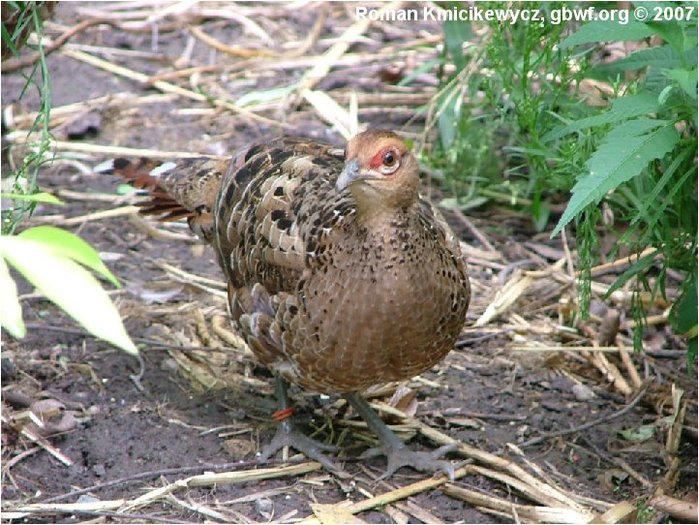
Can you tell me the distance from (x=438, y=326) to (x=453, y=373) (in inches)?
35.8

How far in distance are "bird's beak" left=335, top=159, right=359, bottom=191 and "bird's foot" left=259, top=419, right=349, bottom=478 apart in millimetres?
1104

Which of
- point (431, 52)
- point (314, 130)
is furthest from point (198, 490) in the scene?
point (431, 52)

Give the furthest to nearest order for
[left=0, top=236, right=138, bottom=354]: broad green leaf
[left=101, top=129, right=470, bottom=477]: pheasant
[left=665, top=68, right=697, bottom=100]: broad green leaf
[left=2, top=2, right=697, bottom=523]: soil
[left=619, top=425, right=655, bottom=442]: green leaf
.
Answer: [left=619, top=425, right=655, bottom=442]: green leaf
[left=2, top=2, right=697, bottom=523]: soil
[left=101, top=129, right=470, bottom=477]: pheasant
[left=665, top=68, right=697, bottom=100]: broad green leaf
[left=0, top=236, right=138, bottom=354]: broad green leaf

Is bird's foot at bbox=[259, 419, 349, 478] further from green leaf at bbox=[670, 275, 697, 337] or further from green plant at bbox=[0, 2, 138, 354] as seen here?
green plant at bbox=[0, 2, 138, 354]

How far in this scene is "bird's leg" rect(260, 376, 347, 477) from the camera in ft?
13.0

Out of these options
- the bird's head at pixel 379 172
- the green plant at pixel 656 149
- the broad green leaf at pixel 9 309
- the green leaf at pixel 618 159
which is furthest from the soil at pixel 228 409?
the broad green leaf at pixel 9 309

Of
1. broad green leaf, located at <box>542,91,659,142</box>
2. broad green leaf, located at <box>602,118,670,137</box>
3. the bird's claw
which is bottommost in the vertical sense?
the bird's claw

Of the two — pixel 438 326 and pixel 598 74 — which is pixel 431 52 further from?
pixel 438 326

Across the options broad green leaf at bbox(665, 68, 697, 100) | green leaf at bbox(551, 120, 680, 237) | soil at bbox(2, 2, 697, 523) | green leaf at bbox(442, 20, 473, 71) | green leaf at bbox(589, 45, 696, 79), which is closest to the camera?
broad green leaf at bbox(665, 68, 697, 100)

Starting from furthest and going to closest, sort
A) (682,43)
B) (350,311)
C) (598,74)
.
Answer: (598,74) → (350,311) → (682,43)

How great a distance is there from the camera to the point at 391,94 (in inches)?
247

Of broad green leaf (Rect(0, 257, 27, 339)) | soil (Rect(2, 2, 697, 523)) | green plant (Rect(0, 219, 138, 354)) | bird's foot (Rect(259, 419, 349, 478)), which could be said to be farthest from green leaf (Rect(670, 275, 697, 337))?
broad green leaf (Rect(0, 257, 27, 339))

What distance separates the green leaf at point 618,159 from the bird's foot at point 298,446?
152 cm

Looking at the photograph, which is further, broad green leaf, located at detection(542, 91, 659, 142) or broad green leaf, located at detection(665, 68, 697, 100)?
broad green leaf, located at detection(542, 91, 659, 142)
